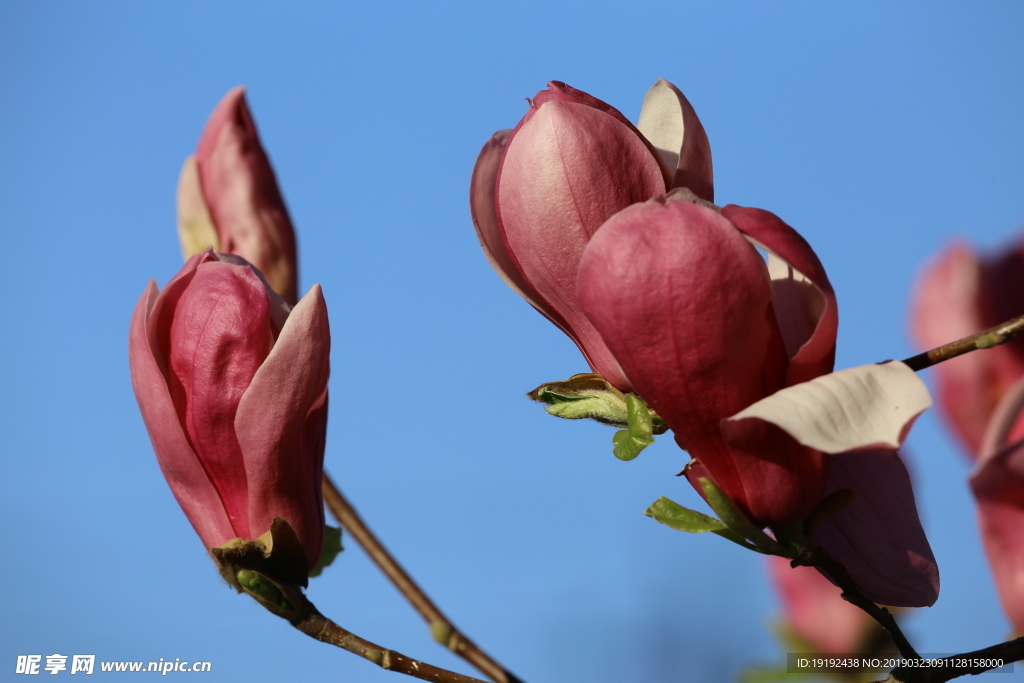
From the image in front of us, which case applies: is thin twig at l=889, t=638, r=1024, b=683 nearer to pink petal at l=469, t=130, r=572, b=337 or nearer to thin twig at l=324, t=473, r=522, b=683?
pink petal at l=469, t=130, r=572, b=337

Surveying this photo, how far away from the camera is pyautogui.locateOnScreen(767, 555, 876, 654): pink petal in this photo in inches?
66.2

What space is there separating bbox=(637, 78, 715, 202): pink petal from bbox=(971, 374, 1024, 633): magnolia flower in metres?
0.35

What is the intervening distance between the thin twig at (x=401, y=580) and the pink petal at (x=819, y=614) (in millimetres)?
835

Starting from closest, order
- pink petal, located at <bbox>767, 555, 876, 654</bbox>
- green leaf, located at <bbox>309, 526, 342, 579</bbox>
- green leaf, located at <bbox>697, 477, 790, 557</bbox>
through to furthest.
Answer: green leaf, located at <bbox>697, 477, 790, 557</bbox>
green leaf, located at <bbox>309, 526, 342, 579</bbox>
pink petal, located at <bbox>767, 555, 876, 654</bbox>

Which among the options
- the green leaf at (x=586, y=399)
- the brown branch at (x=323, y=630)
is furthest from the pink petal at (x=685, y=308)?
the brown branch at (x=323, y=630)

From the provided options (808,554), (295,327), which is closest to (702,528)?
(808,554)

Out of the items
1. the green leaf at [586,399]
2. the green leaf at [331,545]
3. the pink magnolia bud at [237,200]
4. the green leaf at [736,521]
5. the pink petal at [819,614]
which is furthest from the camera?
the pink petal at [819,614]

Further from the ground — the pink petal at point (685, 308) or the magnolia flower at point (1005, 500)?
the pink petal at point (685, 308)

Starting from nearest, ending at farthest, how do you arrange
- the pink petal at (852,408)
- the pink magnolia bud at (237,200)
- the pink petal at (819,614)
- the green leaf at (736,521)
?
the pink petal at (852,408) → the green leaf at (736,521) → the pink magnolia bud at (237,200) → the pink petal at (819,614)

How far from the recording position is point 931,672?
67 cm

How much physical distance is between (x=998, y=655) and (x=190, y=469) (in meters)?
0.64

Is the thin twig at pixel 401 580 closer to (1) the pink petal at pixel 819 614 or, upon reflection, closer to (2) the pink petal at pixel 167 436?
(2) the pink petal at pixel 167 436

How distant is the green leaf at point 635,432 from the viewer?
2.24 ft

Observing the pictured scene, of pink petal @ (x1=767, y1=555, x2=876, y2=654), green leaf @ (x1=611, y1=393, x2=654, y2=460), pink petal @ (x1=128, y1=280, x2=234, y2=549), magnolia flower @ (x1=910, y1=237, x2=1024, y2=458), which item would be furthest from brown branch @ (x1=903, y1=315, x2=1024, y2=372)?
pink petal @ (x1=767, y1=555, x2=876, y2=654)
